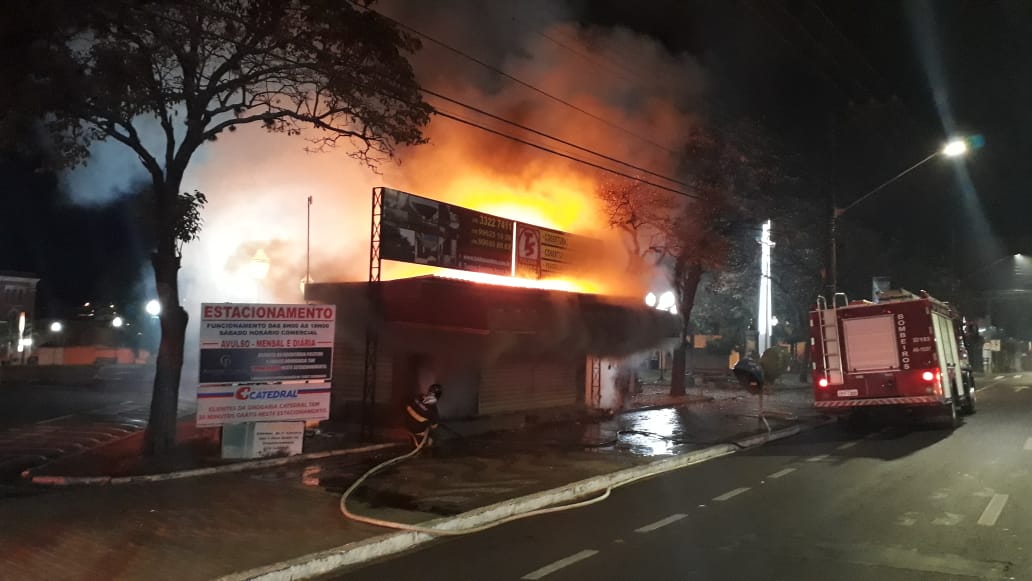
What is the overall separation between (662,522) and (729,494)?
67.5 inches

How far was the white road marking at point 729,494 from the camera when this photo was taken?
8.20 m

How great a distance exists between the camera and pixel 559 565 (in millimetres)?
5703

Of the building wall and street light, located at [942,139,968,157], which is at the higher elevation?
street light, located at [942,139,968,157]

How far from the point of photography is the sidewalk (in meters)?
5.55

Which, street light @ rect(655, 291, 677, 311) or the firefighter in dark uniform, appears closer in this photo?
the firefighter in dark uniform

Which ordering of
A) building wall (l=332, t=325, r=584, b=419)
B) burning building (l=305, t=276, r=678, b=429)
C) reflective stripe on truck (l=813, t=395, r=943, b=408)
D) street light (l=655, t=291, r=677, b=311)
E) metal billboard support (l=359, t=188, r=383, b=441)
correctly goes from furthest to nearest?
street light (l=655, t=291, r=677, b=311) < reflective stripe on truck (l=813, t=395, r=943, b=408) < building wall (l=332, t=325, r=584, b=419) < burning building (l=305, t=276, r=678, b=429) < metal billboard support (l=359, t=188, r=383, b=441)

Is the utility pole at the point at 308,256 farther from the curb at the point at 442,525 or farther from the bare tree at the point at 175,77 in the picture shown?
the curb at the point at 442,525

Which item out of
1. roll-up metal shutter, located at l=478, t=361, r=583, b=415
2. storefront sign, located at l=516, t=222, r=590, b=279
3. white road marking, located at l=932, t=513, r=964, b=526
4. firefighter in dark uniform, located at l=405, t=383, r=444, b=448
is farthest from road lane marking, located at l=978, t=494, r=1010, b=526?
storefront sign, located at l=516, t=222, r=590, b=279

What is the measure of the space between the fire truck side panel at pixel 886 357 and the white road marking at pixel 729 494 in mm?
6688

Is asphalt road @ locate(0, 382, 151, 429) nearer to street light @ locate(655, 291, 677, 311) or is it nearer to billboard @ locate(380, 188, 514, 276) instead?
billboard @ locate(380, 188, 514, 276)

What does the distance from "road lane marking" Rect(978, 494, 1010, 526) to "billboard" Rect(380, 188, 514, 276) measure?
945 cm

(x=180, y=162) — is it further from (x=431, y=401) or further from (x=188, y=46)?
(x=431, y=401)

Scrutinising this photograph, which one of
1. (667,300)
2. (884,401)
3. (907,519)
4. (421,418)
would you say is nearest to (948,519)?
(907,519)

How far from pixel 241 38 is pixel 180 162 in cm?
189
